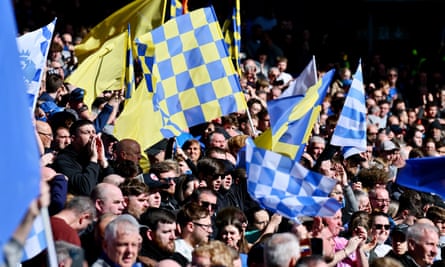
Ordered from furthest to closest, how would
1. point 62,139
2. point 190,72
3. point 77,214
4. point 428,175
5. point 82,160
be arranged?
point 190,72 < point 62,139 < point 82,160 < point 428,175 < point 77,214

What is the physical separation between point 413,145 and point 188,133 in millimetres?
3943

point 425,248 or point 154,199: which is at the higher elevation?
point 154,199

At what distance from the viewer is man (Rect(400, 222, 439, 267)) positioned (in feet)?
29.4

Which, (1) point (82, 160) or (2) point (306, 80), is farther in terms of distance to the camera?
(2) point (306, 80)

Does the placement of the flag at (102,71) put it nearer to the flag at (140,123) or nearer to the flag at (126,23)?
the flag at (126,23)

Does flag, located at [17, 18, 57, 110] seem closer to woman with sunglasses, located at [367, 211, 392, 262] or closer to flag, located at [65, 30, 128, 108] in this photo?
flag, located at [65, 30, 128, 108]

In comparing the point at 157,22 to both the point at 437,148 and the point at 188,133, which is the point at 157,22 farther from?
the point at 437,148

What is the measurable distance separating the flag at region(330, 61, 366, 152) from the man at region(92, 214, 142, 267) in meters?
5.10

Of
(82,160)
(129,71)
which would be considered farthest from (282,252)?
(129,71)

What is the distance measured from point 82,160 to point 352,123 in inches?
133

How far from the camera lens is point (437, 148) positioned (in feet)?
47.6

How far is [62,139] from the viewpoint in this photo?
34.5 ft

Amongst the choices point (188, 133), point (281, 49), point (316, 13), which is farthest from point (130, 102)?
point (316, 13)

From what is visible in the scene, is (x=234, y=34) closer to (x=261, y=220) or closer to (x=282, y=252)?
(x=261, y=220)
